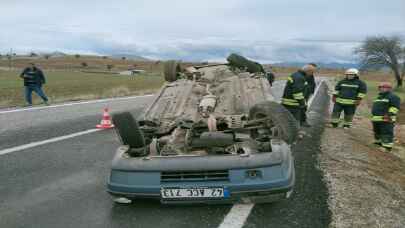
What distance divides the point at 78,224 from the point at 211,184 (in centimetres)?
143

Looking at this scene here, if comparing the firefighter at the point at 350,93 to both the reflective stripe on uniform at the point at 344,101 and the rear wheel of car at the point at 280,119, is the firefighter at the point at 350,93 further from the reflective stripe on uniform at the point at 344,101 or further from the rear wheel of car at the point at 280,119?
the rear wheel of car at the point at 280,119

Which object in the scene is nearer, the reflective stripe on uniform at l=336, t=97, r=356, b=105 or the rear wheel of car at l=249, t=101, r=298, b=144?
the rear wheel of car at l=249, t=101, r=298, b=144

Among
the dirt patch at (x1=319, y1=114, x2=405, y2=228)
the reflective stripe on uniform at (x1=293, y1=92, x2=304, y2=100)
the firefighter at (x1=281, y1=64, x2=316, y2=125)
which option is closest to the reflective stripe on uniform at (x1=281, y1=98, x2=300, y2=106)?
the firefighter at (x1=281, y1=64, x2=316, y2=125)

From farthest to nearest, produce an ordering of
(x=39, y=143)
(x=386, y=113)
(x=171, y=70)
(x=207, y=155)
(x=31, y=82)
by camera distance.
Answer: (x=31, y=82), (x=386, y=113), (x=39, y=143), (x=171, y=70), (x=207, y=155)

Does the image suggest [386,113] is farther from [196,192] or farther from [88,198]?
[88,198]

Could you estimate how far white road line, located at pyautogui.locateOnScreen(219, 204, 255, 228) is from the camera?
4.34 metres

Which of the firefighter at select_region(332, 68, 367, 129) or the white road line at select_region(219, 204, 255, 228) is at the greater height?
the firefighter at select_region(332, 68, 367, 129)

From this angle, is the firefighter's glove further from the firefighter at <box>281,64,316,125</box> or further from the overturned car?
the overturned car

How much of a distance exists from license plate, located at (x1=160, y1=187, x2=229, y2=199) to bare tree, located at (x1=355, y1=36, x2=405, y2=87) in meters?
53.3

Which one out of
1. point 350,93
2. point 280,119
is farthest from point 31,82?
point 280,119

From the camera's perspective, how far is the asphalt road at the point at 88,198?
4.48 m

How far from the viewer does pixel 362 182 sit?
595 cm

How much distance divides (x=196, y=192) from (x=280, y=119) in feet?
5.13

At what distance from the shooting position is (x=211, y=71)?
320 inches
